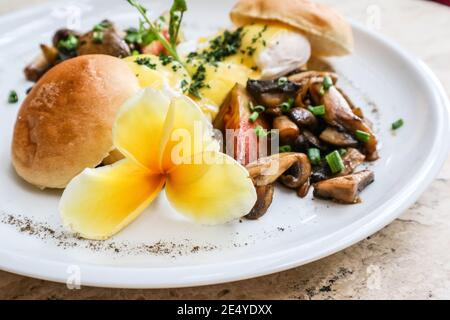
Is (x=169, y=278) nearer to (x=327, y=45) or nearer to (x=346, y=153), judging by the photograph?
(x=346, y=153)

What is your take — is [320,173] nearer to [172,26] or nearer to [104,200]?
[104,200]

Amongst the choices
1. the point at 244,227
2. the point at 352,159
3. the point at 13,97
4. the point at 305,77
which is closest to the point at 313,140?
the point at 352,159

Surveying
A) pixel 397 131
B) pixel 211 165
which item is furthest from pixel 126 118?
pixel 397 131

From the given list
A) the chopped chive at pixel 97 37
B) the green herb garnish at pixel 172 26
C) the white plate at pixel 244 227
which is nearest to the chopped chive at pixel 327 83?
the white plate at pixel 244 227

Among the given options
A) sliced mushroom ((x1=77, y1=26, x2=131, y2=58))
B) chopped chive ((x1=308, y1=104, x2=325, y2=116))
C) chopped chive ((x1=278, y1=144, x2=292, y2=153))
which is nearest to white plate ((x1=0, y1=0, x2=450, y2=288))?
chopped chive ((x1=278, y1=144, x2=292, y2=153))

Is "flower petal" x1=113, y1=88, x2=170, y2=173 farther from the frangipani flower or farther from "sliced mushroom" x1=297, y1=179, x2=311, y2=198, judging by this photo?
"sliced mushroom" x1=297, y1=179, x2=311, y2=198
